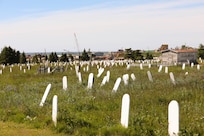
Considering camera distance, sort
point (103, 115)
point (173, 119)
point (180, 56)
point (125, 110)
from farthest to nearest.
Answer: point (180, 56)
point (103, 115)
point (125, 110)
point (173, 119)

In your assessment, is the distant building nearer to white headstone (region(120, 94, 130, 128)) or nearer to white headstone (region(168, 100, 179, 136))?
white headstone (region(120, 94, 130, 128))

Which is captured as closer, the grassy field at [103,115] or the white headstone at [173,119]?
the white headstone at [173,119]

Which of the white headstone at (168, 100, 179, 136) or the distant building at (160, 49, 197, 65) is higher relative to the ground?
the white headstone at (168, 100, 179, 136)

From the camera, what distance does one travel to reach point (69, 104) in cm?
1351

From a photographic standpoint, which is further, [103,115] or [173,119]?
[103,115]

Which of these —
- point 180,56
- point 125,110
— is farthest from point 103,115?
point 180,56

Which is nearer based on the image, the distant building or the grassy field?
the grassy field

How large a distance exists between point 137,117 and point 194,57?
6401 cm

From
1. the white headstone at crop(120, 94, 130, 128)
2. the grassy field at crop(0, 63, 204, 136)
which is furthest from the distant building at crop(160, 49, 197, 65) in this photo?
the white headstone at crop(120, 94, 130, 128)

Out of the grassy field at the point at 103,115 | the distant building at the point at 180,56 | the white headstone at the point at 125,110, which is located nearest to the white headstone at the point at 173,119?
the grassy field at the point at 103,115

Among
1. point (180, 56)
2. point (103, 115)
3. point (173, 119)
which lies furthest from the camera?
point (180, 56)

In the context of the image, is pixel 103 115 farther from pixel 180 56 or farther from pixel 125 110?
pixel 180 56

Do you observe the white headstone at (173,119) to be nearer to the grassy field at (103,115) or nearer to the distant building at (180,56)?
the grassy field at (103,115)

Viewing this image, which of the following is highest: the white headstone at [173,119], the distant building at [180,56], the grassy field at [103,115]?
the white headstone at [173,119]
